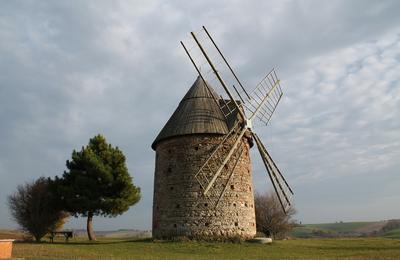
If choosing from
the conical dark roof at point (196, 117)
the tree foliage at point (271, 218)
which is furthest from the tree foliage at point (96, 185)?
the tree foliage at point (271, 218)

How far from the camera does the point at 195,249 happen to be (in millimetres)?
18609

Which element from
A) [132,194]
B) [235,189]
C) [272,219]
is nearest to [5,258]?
[235,189]

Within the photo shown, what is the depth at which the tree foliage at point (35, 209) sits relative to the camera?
91.5 feet

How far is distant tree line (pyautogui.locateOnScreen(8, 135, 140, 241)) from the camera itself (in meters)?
26.8

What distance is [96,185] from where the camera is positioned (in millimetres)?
26938

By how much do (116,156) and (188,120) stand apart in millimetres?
8006

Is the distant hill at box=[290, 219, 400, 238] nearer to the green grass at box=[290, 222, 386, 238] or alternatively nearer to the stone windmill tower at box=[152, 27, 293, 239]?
the green grass at box=[290, 222, 386, 238]

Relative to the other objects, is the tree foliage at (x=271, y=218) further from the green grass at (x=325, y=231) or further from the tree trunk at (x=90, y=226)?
the green grass at (x=325, y=231)

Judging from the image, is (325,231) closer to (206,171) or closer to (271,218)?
(271,218)

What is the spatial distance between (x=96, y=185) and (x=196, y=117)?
914 centimetres

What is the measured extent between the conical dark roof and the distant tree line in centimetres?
452

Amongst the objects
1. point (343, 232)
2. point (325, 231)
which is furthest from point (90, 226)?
point (343, 232)

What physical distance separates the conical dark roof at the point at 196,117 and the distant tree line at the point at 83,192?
4520 mm

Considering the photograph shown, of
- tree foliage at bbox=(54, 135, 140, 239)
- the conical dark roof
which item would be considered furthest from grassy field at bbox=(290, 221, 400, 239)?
the conical dark roof
